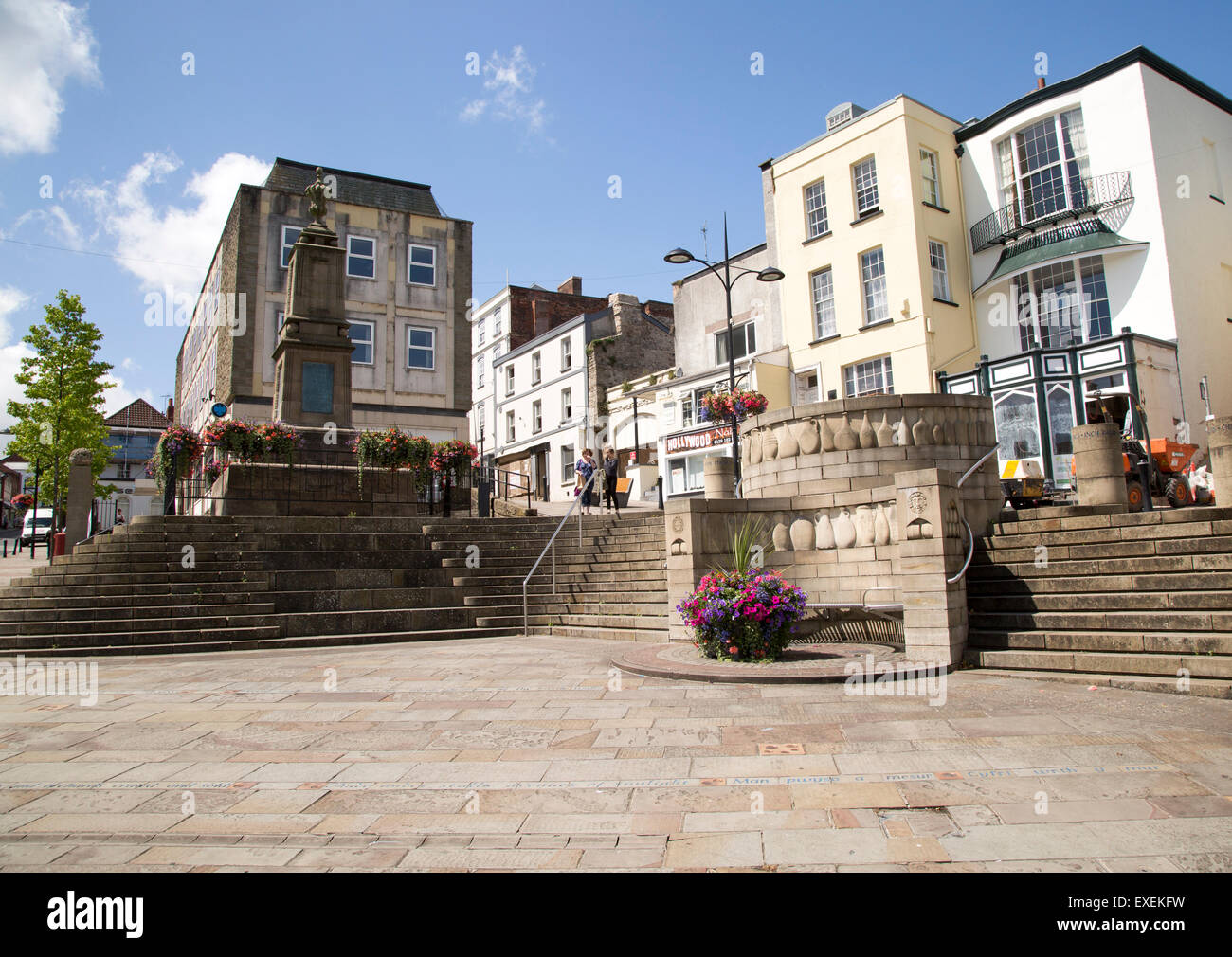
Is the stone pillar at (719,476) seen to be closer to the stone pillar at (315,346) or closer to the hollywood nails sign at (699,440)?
the stone pillar at (315,346)

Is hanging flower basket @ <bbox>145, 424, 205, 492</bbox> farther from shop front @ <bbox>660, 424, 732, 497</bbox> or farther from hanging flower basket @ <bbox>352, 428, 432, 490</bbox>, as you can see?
shop front @ <bbox>660, 424, 732, 497</bbox>

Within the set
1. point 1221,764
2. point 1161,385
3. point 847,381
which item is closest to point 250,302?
point 847,381

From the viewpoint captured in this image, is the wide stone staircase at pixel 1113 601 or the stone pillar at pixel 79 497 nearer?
the wide stone staircase at pixel 1113 601

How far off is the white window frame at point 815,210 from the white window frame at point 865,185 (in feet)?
4.19

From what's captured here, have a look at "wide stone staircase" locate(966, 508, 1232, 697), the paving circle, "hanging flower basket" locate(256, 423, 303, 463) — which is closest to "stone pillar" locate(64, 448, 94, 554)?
"hanging flower basket" locate(256, 423, 303, 463)

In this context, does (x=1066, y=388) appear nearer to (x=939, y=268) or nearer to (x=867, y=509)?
(x=939, y=268)

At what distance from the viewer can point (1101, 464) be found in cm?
1135

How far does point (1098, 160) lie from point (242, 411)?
3215 cm

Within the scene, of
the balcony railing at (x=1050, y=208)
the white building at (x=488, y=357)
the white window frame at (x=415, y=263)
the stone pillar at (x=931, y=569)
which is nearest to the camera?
the stone pillar at (x=931, y=569)

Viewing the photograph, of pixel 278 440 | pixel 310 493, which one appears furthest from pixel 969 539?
pixel 278 440

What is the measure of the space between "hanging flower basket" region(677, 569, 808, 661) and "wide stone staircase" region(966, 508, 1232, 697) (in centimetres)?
211

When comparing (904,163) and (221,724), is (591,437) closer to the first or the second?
(904,163)

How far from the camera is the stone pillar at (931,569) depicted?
8.70m

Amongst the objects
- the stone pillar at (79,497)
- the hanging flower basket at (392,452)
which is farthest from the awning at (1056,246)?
the stone pillar at (79,497)
